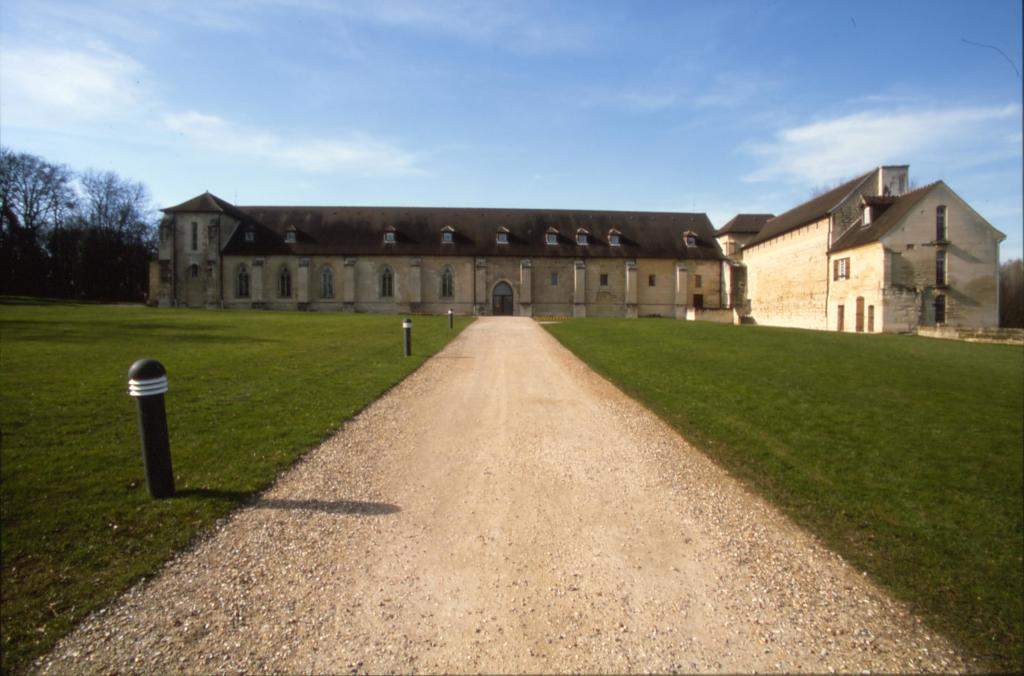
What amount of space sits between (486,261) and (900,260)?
31.5 metres

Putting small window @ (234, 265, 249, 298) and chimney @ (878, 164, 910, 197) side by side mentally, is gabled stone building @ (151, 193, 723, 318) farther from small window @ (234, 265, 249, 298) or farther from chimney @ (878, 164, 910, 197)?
chimney @ (878, 164, 910, 197)

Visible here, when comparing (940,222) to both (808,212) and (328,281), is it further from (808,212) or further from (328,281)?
(328,281)

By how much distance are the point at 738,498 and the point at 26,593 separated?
18.2 feet

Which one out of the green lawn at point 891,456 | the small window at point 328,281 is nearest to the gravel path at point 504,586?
the green lawn at point 891,456

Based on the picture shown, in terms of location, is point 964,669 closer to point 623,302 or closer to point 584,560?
point 584,560

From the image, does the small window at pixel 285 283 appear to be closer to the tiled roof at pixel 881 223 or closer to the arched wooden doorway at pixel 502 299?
the arched wooden doorway at pixel 502 299

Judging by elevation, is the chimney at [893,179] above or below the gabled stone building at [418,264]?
above

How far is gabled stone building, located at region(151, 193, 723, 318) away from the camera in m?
47.9

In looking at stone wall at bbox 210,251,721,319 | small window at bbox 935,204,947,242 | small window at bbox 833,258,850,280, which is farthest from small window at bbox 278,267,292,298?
small window at bbox 935,204,947,242

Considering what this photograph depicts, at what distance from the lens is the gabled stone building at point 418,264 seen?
157 ft

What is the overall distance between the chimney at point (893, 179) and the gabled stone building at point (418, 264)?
1495 centimetres

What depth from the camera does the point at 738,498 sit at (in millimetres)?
5031

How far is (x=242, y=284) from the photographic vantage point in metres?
48.4

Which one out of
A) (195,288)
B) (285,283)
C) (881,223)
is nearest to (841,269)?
(881,223)
